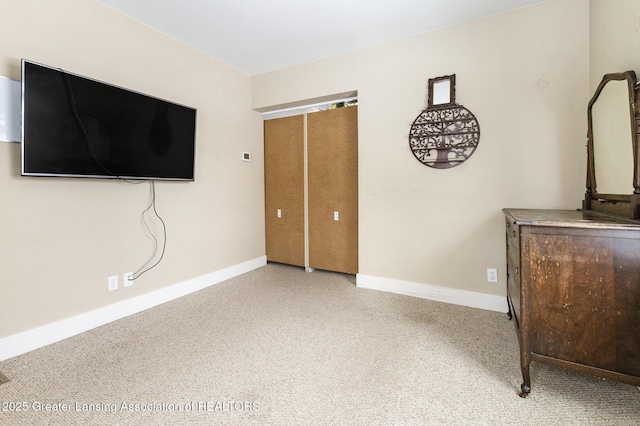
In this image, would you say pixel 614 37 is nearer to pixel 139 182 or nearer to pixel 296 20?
pixel 296 20

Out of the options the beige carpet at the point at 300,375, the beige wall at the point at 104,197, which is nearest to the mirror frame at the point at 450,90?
the beige carpet at the point at 300,375

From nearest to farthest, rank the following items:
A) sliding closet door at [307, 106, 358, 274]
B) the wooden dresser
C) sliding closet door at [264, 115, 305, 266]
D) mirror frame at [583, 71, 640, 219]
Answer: the wooden dresser < mirror frame at [583, 71, 640, 219] < sliding closet door at [307, 106, 358, 274] < sliding closet door at [264, 115, 305, 266]

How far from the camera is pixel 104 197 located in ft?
7.29

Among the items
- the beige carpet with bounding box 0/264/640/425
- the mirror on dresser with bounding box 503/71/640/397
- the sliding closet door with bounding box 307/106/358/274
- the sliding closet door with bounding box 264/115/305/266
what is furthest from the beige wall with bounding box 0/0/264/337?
the mirror on dresser with bounding box 503/71/640/397

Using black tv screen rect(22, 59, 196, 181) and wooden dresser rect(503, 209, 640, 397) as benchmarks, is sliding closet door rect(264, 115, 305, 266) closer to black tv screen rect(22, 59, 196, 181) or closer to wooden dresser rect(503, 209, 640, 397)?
black tv screen rect(22, 59, 196, 181)

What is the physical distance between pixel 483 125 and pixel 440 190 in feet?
2.20

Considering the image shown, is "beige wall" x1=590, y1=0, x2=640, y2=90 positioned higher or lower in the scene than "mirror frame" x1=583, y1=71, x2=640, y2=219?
higher

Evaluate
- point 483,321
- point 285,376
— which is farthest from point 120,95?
point 483,321

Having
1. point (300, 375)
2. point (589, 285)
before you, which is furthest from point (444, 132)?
point (300, 375)

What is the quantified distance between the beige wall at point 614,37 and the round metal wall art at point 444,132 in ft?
2.72

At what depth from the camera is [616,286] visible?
1.27 m

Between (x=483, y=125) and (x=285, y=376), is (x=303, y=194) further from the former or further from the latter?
(x=285, y=376)

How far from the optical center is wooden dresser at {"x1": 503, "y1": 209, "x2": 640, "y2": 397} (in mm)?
1245

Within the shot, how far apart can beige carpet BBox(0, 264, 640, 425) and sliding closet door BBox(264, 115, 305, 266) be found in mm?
1439
